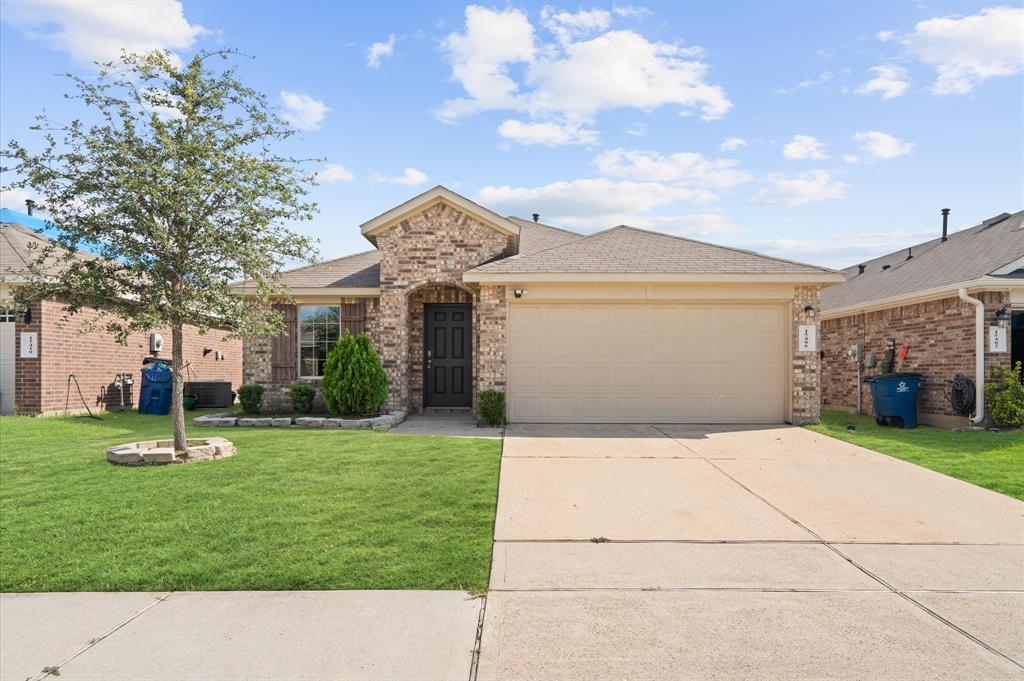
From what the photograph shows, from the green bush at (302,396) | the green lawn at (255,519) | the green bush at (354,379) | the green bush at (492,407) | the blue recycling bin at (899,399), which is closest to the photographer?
the green lawn at (255,519)

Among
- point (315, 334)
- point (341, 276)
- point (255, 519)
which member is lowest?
point (255, 519)

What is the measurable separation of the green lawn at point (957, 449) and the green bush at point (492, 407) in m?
5.48

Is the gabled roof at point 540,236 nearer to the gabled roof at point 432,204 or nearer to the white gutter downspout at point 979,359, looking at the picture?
the gabled roof at point 432,204

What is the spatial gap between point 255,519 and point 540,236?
12.6 metres

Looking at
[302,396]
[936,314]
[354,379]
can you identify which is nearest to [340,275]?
[302,396]

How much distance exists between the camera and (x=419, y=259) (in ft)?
41.4

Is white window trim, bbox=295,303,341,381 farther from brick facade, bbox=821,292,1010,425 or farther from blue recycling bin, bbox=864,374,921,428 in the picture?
brick facade, bbox=821,292,1010,425

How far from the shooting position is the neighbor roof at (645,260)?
11438 mm

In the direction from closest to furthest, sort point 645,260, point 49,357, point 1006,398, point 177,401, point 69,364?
point 177,401 < point 1006,398 < point 645,260 < point 49,357 < point 69,364

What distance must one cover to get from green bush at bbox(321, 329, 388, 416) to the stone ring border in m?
0.34

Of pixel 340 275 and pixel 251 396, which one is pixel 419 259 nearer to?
pixel 340 275

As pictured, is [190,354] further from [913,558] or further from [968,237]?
A: [968,237]

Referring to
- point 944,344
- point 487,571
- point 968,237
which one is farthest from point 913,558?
point 968,237

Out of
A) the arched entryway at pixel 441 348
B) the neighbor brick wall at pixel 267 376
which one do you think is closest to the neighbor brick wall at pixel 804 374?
the arched entryway at pixel 441 348
